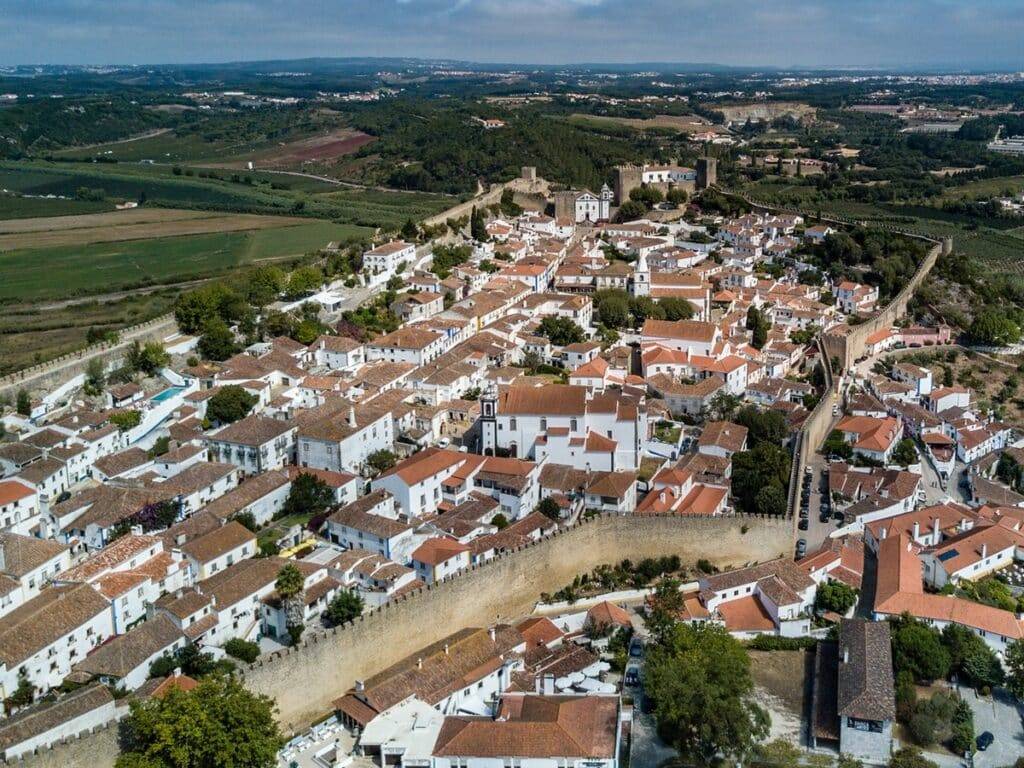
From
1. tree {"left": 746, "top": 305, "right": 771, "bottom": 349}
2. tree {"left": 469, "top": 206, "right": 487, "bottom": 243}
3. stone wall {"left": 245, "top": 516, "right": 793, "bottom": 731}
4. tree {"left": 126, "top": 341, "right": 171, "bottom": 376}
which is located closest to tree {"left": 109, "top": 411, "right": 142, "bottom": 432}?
tree {"left": 126, "top": 341, "right": 171, "bottom": 376}

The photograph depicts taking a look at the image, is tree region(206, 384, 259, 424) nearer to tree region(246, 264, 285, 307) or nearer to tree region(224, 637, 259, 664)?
tree region(246, 264, 285, 307)

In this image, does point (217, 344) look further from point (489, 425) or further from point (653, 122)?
point (653, 122)

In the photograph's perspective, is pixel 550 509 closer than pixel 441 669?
No

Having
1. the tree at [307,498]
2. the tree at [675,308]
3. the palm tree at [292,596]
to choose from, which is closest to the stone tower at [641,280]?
the tree at [675,308]

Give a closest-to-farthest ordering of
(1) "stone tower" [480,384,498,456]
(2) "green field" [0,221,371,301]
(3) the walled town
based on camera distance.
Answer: (3) the walled town, (1) "stone tower" [480,384,498,456], (2) "green field" [0,221,371,301]

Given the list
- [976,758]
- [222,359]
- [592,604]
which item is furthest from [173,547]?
[976,758]

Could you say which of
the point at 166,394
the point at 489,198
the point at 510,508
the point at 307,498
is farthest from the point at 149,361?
the point at 489,198
